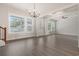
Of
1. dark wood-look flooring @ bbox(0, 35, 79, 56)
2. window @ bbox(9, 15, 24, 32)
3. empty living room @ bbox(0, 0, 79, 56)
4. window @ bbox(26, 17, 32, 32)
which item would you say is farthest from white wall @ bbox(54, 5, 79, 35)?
window @ bbox(9, 15, 24, 32)

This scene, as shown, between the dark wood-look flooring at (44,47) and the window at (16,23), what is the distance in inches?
12.9

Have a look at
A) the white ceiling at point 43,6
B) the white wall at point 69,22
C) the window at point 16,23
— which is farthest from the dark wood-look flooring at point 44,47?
the white ceiling at point 43,6

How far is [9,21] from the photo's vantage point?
290cm

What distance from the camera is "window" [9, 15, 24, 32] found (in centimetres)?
292

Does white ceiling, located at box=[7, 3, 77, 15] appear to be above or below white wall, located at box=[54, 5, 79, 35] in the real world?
above

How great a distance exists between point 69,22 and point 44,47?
37.5 inches

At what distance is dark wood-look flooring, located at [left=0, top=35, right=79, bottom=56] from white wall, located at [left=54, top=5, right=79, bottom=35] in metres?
0.19

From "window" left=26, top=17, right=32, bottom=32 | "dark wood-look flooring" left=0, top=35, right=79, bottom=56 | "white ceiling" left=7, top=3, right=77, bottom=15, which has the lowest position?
"dark wood-look flooring" left=0, top=35, right=79, bottom=56

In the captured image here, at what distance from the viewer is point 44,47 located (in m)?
3.00

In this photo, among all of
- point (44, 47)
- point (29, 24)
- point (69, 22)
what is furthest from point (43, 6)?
point (44, 47)

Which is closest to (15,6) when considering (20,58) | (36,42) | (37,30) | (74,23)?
(37,30)

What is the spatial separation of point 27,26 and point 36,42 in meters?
0.51

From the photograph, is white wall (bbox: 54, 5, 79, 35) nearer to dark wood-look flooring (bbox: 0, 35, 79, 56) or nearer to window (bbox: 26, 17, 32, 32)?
dark wood-look flooring (bbox: 0, 35, 79, 56)

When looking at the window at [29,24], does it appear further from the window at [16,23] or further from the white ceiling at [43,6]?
the white ceiling at [43,6]
